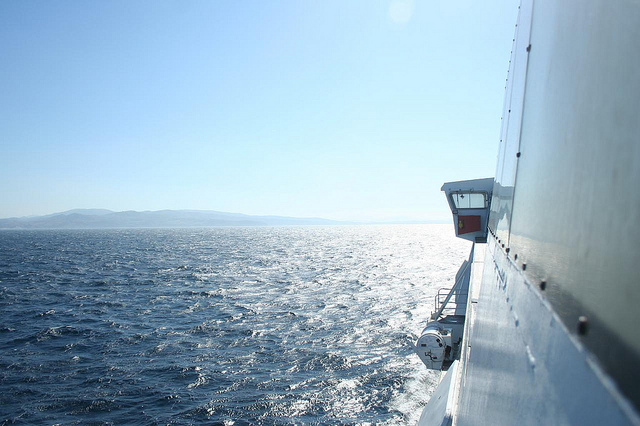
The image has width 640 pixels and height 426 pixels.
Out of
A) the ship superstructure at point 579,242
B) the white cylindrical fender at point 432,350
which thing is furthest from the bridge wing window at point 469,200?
the ship superstructure at point 579,242

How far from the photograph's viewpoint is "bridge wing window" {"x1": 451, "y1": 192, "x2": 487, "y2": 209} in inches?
869

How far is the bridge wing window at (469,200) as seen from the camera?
22.1 m

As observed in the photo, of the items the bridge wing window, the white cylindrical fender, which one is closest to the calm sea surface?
the white cylindrical fender

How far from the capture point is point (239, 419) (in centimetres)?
1474

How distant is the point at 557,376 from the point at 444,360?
17056 millimetres

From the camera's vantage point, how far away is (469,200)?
22.5 meters

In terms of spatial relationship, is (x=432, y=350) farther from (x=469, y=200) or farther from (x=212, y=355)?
(x=212, y=355)

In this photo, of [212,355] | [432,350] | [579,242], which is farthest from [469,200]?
[579,242]

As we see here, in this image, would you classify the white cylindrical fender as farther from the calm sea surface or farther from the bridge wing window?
the bridge wing window

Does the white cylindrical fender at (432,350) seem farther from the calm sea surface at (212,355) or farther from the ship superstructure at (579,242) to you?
the ship superstructure at (579,242)

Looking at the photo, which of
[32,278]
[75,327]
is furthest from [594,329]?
[32,278]

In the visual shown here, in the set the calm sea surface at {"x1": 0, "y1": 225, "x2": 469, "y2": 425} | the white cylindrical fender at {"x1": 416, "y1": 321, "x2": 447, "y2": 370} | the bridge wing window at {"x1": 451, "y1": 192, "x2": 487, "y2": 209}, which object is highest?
the bridge wing window at {"x1": 451, "y1": 192, "x2": 487, "y2": 209}

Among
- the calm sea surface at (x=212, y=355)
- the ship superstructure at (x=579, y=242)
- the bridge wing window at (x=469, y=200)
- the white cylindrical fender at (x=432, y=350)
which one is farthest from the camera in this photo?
the bridge wing window at (x=469, y=200)

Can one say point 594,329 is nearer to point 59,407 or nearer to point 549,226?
point 549,226
